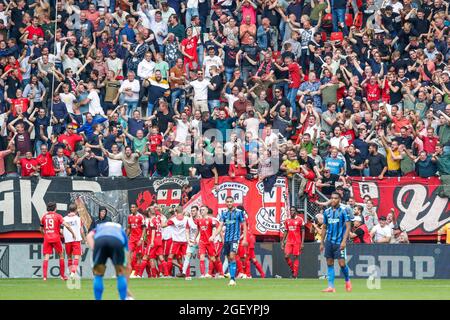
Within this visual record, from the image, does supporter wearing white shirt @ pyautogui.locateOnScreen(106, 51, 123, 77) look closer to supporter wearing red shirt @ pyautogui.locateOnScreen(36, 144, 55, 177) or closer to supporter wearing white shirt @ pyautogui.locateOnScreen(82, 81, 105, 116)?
supporter wearing white shirt @ pyautogui.locateOnScreen(82, 81, 105, 116)

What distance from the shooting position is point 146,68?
130 ft

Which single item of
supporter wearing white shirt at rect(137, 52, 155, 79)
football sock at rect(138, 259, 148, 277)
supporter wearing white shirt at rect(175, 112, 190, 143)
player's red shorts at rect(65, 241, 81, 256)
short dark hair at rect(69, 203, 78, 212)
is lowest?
football sock at rect(138, 259, 148, 277)

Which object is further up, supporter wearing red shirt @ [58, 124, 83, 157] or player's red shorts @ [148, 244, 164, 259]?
supporter wearing red shirt @ [58, 124, 83, 157]

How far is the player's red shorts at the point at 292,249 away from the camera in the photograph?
35469 millimetres

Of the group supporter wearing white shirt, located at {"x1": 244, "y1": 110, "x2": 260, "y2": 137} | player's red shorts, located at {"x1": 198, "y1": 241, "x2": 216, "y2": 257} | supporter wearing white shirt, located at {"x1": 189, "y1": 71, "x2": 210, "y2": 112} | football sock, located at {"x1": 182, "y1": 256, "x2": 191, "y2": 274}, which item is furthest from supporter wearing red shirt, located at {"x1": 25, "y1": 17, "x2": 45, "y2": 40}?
player's red shorts, located at {"x1": 198, "y1": 241, "x2": 216, "y2": 257}

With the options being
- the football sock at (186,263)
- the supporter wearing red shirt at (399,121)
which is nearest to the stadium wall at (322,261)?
the football sock at (186,263)

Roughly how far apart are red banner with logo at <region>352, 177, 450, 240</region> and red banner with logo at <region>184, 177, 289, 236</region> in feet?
7.34

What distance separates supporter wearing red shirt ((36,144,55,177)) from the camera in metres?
36.9

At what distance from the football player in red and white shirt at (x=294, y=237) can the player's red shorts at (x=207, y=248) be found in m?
2.12

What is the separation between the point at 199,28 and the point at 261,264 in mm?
8802

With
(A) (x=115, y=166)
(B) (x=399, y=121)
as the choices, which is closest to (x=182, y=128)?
(A) (x=115, y=166)

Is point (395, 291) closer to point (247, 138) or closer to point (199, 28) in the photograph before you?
point (247, 138)

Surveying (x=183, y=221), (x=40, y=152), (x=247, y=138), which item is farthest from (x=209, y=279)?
(x=40, y=152)

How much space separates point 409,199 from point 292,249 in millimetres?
3824
